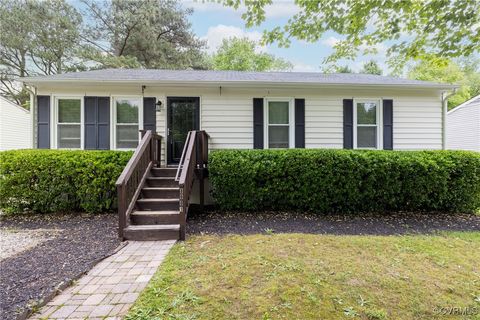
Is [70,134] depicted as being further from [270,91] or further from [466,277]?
[466,277]

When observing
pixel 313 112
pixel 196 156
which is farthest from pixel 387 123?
pixel 196 156

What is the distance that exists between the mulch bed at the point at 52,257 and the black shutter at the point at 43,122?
1.97 meters

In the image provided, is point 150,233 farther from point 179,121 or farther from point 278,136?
point 278,136

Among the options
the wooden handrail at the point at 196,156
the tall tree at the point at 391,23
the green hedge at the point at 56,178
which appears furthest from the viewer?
the green hedge at the point at 56,178

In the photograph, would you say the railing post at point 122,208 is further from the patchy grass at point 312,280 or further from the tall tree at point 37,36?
the tall tree at point 37,36

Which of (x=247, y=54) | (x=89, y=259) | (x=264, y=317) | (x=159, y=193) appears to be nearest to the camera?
(x=264, y=317)

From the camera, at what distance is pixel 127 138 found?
6.91 m

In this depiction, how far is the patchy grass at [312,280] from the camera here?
2.36 metres

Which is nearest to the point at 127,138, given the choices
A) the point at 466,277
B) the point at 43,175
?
the point at 43,175

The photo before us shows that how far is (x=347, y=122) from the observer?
7215mm

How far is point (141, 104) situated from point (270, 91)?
3.65 meters

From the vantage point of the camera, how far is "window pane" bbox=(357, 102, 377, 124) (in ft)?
23.9

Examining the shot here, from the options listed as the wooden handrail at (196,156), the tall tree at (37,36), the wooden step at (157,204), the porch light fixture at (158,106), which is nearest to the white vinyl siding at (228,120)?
the wooden handrail at (196,156)

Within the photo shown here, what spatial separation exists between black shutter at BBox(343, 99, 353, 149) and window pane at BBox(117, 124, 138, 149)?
235 inches
